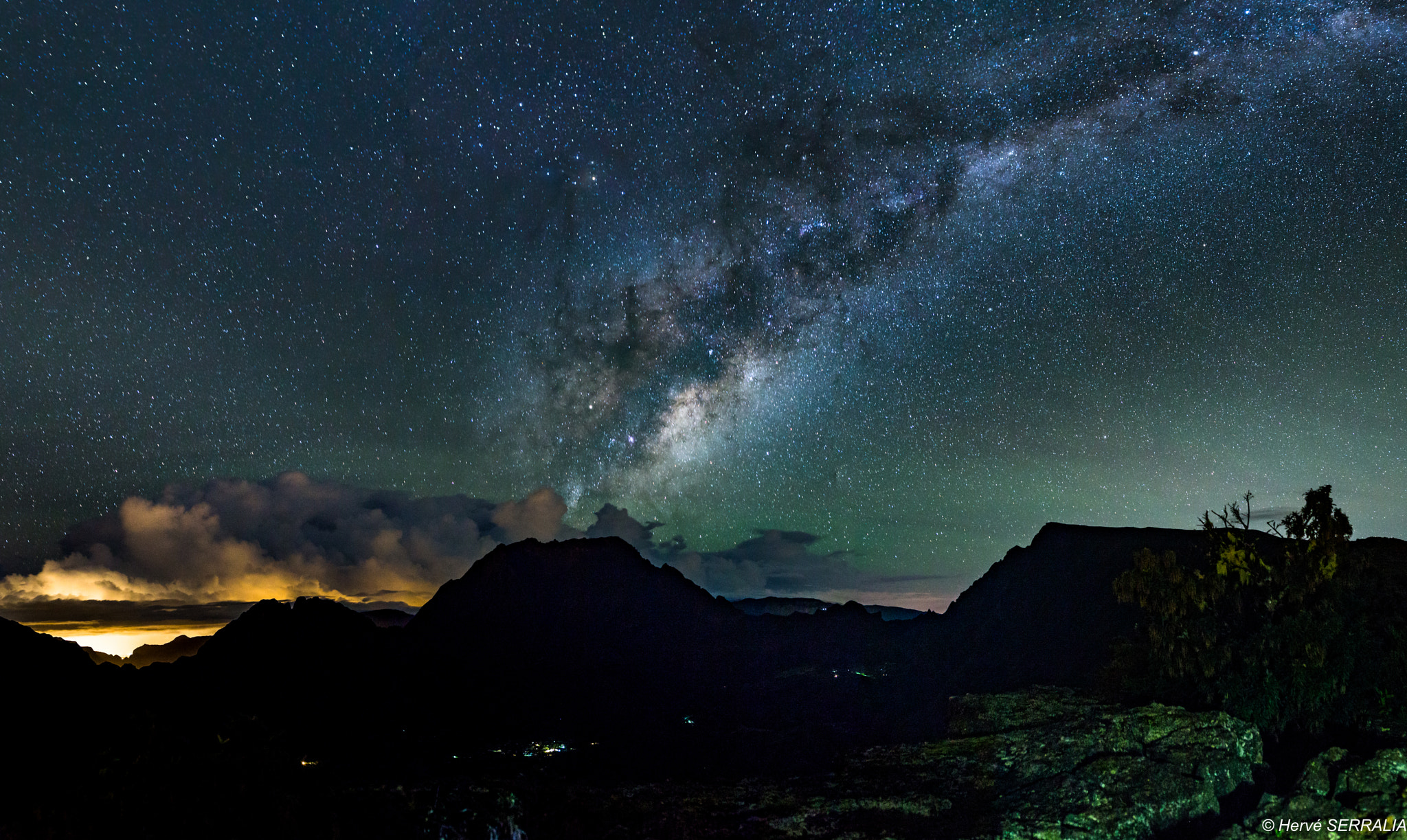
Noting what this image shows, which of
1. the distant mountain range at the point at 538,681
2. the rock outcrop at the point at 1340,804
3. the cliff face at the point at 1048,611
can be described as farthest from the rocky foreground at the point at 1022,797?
the cliff face at the point at 1048,611

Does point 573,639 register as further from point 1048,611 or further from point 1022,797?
point 1022,797

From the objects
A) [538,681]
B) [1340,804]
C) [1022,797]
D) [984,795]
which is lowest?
[538,681]

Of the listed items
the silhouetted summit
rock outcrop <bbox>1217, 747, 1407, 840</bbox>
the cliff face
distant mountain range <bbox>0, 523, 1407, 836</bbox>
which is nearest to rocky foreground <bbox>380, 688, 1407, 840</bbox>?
rock outcrop <bbox>1217, 747, 1407, 840</bbox>

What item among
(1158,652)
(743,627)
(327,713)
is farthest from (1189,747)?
(743,627)

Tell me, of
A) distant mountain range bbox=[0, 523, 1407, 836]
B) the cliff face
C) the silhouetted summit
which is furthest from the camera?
the silhouetted summit

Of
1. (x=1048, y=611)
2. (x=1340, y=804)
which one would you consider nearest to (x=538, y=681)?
(x=1048, y=611)

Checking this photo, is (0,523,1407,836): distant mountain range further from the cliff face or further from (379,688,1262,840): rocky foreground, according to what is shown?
(379,688,1262,840): rocky foreground

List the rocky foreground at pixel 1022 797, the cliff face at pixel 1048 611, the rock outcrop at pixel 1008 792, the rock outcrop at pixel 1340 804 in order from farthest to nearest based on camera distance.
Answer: the cliff face at pixel 1048 611
the rock outcrop at pixel 1008 792
the rocky foreground at pixel 1022 797
the rock outcrop at pixel 1340 804

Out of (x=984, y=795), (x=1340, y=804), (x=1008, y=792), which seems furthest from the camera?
(x=984, y=795)

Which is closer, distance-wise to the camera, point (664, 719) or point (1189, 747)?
point (1189, 747)

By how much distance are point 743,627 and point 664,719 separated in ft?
253

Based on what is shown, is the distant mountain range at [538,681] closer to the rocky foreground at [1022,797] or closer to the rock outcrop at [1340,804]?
the rocky foreground at [1022,797]

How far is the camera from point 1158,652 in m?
49.2

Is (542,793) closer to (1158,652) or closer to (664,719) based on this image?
(1158,652)
